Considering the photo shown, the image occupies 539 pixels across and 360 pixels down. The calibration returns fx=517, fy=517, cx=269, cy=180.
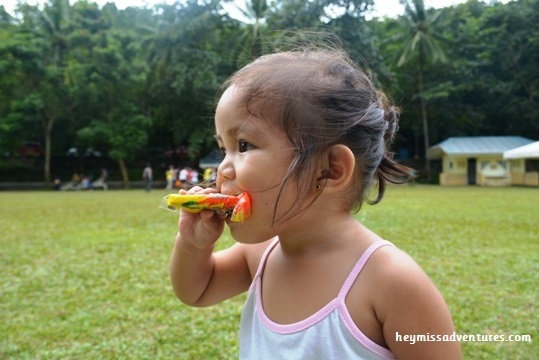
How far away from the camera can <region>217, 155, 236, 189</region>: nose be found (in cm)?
126

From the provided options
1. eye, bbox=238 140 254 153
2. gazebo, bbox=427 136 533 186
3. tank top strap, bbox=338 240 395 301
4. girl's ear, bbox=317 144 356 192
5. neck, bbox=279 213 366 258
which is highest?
eye, bbox=238 140 254 153

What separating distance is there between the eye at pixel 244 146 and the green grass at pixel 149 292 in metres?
1.84

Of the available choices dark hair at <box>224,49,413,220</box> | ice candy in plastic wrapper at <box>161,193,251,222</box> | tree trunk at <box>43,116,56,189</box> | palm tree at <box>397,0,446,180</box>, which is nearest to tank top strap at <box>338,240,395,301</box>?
dark hair at <box>224,49,413,220</box>

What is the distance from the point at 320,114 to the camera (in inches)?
49.2

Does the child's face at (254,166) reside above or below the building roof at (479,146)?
above

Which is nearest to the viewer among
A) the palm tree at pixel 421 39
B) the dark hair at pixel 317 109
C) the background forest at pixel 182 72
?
the dark hair at pixel 317 109

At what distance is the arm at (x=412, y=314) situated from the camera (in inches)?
44.6

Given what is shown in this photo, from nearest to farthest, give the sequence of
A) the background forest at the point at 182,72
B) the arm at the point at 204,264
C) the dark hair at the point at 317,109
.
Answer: the dark hair at the point at 317,109 → the arm at the point at 204,264 → the background forest at the point at 182,72

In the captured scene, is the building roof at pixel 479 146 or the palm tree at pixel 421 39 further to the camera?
the palm tree at pixel 421 39

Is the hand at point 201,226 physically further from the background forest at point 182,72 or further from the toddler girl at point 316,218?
the background forest at point 182,72

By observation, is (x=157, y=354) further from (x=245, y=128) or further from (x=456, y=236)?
(x=456, y=236)

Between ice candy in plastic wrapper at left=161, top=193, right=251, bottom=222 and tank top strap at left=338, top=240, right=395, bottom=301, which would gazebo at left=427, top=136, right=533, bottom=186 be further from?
ice candy in plastic wrapper at left=161, top=193, right=251, bottom=222

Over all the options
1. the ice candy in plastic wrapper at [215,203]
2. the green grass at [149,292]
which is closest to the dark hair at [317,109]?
the ice candy in plastic wrapper at [215,203]

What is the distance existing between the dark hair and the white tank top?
0.70 ft
